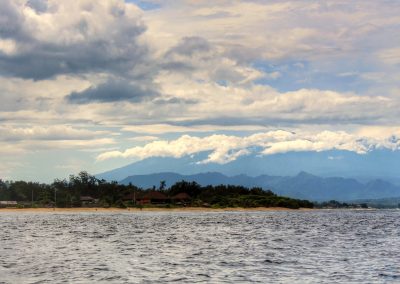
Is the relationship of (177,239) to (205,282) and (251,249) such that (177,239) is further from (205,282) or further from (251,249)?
(205,282)

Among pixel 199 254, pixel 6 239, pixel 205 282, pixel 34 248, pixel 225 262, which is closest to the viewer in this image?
pixel 205 282

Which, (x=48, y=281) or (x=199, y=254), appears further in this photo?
(x=199, y=254)

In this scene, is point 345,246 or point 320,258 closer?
point 320,258

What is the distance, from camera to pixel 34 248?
71.0 metres

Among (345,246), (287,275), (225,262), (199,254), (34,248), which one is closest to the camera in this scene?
(287,275)

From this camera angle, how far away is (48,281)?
44.8m

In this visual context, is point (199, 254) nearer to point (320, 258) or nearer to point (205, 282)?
point (320, 258)

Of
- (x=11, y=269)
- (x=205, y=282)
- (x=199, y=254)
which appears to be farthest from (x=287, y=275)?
(x=11, y=269)

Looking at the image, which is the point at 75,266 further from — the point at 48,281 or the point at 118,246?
the point at 118,246

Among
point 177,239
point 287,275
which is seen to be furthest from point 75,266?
point 177,239

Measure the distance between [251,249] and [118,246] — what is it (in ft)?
50.7

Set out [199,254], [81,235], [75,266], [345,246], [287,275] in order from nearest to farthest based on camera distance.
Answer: [287,275]
[75,266]
[199,254]
[345,246]
[81,235]

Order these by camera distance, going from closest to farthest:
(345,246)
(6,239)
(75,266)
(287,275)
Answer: (287,275) < (75,266) < (345,246) < (6,239)

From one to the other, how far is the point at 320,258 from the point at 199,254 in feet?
40.2
